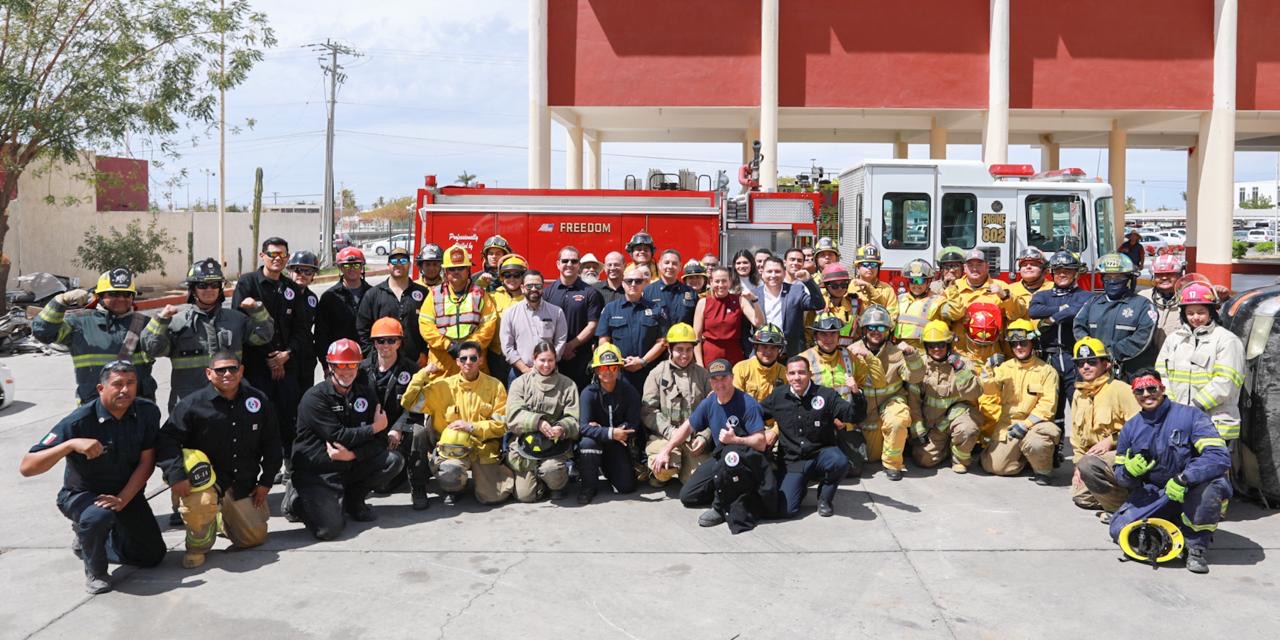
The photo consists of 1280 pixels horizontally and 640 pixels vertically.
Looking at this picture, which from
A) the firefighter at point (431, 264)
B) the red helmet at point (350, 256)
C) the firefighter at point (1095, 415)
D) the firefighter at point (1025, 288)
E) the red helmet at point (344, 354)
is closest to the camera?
the red helmet at point (344, 354)

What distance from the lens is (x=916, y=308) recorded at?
8648mm

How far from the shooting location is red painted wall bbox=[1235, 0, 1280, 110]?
68.1ft

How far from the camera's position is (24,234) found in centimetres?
2572

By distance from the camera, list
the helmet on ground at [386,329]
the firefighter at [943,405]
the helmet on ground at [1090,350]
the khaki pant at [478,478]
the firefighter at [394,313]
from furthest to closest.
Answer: the firefighter at [394,313] → the firefighter at [943,405] → the helmet on ground at [386,329] → the khaki pant at [478,478] → the helmet on ground at [1090,350]

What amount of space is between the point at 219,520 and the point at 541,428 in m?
2.21

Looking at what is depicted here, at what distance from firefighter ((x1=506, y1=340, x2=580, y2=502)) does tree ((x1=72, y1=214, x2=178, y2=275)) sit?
23387 millimetres

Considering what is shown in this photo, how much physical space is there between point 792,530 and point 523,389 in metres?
2.24

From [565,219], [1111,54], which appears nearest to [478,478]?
[565,219]

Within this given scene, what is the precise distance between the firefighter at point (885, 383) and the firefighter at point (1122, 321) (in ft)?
4.58

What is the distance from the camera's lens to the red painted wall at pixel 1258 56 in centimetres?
2075

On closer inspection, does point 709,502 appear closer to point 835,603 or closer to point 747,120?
point 835,603

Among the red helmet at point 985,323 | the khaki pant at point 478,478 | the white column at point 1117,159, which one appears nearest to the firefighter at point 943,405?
the red helmet at point 985,323

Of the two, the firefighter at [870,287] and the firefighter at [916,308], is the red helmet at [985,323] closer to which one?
the firefighter at [916,308]

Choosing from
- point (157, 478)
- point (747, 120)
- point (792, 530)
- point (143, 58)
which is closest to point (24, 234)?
point (143, 58)
